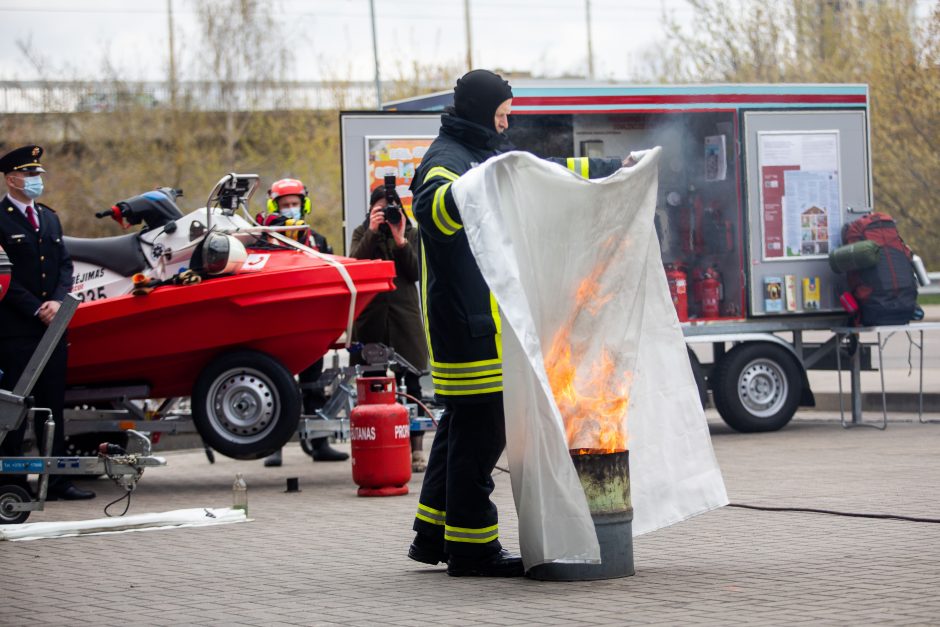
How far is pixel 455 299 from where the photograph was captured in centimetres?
654

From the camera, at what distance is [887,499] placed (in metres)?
8.62

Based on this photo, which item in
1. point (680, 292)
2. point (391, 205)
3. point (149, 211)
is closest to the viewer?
point (149, 211)

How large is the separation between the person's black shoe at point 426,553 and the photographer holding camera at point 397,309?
180 inches

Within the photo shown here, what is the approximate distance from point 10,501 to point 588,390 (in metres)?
4.06

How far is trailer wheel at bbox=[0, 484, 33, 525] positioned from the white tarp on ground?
173mm

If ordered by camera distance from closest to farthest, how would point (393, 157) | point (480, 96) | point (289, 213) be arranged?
point (480, 96) → point (289, 213) → point (393, 157)

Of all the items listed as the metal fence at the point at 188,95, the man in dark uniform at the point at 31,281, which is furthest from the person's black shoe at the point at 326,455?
the metal fence at the point at 188,95

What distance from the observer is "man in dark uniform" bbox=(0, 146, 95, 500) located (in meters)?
9.94

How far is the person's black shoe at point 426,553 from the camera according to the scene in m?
6.78

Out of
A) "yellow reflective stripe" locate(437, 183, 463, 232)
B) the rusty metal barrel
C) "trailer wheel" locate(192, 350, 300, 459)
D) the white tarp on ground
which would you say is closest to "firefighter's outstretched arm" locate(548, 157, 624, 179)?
"yellow reflective stripe" locate(437, 183, 463, 232)

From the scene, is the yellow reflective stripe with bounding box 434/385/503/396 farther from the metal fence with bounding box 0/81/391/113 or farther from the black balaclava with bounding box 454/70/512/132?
the metal fence with bounding box 0/81/391/113

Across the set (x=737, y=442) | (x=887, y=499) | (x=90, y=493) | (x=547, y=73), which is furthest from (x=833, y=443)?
(x=547, y=73)

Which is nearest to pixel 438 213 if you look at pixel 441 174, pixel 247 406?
pixel 441 174

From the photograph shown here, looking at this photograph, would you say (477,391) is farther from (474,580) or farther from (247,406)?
(247,406)
